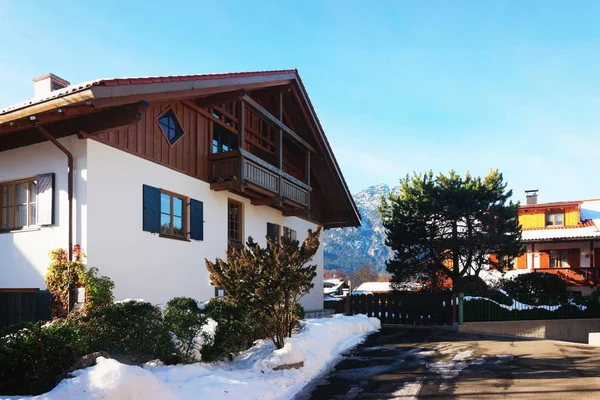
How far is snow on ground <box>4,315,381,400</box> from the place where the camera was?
19.3 ft

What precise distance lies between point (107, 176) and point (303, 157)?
39.3 feet

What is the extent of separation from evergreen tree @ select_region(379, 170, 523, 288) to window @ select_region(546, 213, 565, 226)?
40.3ft

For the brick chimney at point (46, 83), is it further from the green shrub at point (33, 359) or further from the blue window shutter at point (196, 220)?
the green shrub at point (33, 359)

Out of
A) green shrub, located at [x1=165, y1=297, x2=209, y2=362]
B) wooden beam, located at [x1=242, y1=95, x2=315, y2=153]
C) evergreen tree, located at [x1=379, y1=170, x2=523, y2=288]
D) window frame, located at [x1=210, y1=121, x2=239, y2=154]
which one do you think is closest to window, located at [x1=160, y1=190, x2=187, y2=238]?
window frame, located at [x1=210, y1=121, x2=239, y2=154]

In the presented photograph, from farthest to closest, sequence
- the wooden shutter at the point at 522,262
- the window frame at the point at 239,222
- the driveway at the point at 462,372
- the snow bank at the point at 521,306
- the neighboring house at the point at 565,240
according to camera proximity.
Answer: the wooden shutter at the point at 522,262
the neighboring house at the point at 565,240
the snow bank at the point at 521,306
the window frame at the point at 239,222
the driveway at the point at 462,372

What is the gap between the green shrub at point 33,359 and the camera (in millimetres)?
6152

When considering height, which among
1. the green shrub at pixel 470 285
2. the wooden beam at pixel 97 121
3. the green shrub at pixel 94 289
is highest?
the wooden beam at pixel 97 121

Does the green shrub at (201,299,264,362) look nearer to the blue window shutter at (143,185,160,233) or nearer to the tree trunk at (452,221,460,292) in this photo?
the blue window shutter at (143,185,160,233)

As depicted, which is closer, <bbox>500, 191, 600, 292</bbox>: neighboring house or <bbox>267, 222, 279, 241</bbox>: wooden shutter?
<bbox>267, 222, 279, 241</bbox>: wooden shutter

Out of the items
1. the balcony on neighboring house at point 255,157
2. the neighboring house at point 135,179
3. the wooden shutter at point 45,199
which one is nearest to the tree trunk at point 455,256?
the balcony on neighboring house at point 255,157

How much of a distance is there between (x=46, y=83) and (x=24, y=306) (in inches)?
221

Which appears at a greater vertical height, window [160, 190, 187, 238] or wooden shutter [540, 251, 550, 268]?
window [160, 190, 187, 238]

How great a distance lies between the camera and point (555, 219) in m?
38.6

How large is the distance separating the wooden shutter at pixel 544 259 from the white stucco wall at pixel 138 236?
98.3ft
